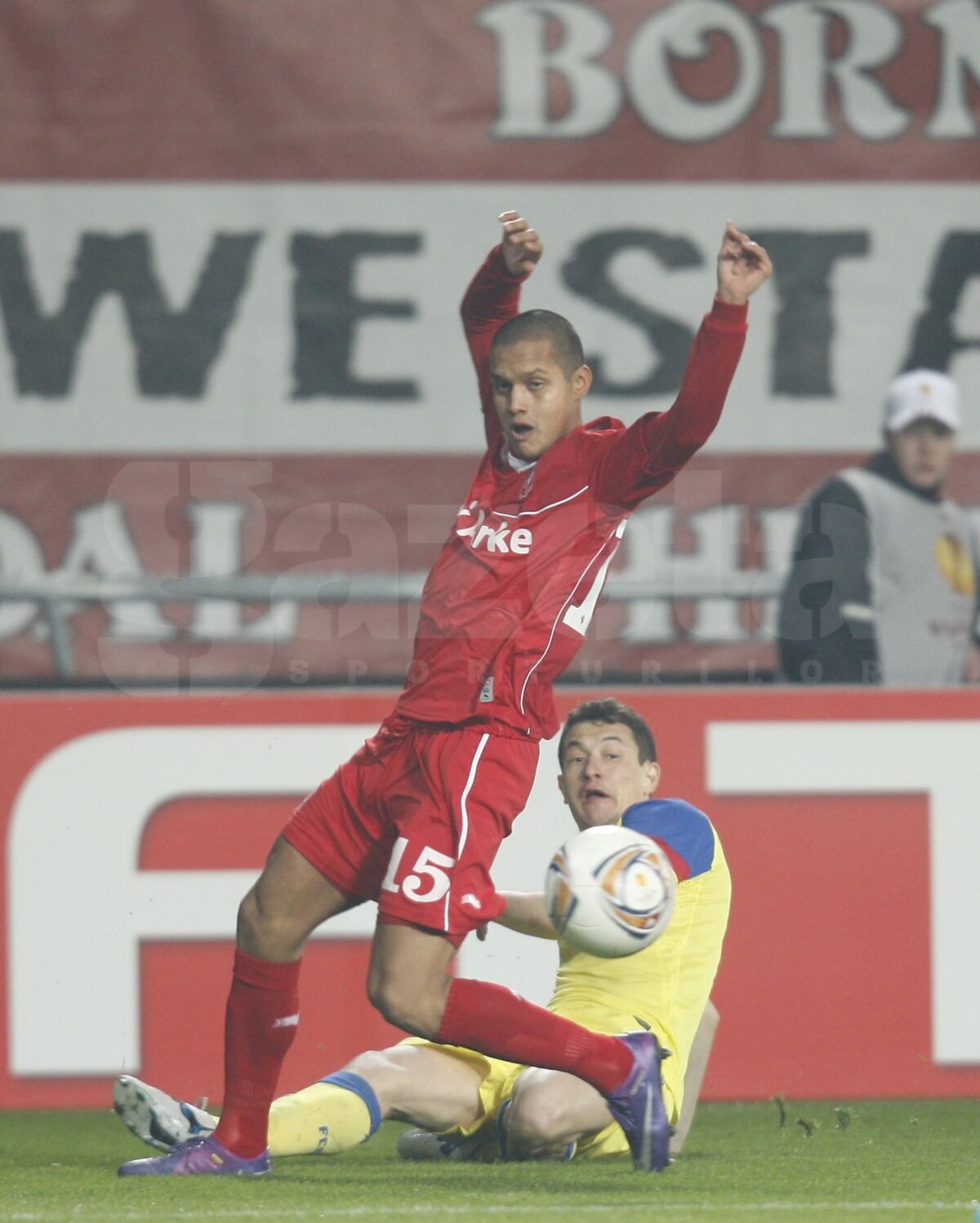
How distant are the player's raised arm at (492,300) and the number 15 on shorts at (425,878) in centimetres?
76

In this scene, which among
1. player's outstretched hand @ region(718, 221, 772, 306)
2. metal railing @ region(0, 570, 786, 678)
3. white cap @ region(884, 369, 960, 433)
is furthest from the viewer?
white cap @ region(884, 369, 960, 433)

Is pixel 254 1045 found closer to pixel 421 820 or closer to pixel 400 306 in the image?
pixel 421 820

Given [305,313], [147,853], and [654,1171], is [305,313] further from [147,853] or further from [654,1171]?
[654,1171]

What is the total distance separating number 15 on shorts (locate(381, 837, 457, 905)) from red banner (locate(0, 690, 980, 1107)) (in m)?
1.30

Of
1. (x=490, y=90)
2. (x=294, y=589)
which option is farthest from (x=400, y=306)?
(x=294, y=589)

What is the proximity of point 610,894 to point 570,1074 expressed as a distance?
0.37 m

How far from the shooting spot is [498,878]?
188 inches

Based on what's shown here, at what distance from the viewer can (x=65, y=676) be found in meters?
5.38

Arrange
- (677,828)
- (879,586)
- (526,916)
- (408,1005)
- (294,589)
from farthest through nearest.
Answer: (294,589)
(879,586)
(526,916)
(677,828)
(408,1005)

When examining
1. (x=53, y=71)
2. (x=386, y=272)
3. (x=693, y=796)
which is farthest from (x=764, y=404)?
(x=53, y=71)

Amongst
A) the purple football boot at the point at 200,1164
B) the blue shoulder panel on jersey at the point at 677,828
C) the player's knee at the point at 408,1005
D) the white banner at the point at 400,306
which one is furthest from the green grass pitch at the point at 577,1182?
the white banner at the point at 400,306

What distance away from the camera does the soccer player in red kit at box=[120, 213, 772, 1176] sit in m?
3.47

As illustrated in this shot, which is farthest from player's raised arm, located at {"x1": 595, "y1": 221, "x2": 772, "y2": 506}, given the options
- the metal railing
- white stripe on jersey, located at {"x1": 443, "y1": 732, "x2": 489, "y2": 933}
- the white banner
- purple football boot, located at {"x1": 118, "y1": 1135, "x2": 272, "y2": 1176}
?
the white banner

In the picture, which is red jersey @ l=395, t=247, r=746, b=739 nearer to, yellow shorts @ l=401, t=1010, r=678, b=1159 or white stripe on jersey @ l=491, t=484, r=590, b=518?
white stripe on jersey @ l=491, t=484, r=590, b=518
